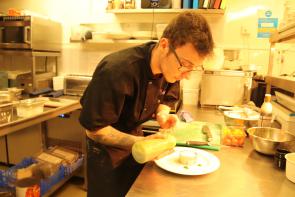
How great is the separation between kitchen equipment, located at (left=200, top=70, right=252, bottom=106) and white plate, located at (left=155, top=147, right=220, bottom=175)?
1263 mm

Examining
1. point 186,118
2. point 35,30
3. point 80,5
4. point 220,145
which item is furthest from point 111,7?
point 220,145

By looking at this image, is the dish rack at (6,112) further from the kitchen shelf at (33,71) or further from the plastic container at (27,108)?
the kitchen shelf at (33,71)

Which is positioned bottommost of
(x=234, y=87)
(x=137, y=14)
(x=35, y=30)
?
(x=234, y=87)

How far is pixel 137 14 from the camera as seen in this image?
2.74 metres

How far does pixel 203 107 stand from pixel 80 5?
1838 mm

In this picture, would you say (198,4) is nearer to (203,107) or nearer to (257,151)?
(203,107)

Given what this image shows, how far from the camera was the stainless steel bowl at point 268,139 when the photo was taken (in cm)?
110

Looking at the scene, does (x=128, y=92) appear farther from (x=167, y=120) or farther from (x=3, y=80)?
(x=3, y=80)

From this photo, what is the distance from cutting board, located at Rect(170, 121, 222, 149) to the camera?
50.3 inches

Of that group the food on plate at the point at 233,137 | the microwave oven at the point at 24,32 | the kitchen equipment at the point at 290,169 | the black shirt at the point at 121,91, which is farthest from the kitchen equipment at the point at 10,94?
the kitchen equipment at the point at 290,169

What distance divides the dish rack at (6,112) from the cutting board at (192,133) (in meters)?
1.10

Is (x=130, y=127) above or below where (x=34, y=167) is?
above

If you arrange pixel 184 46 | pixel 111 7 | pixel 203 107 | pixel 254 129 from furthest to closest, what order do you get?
pixel 111 7 < pixel 203 107 < pixel 254 129 < pixel 184 46

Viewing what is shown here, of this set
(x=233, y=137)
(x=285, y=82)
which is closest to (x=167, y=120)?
(x=233, y=137)
